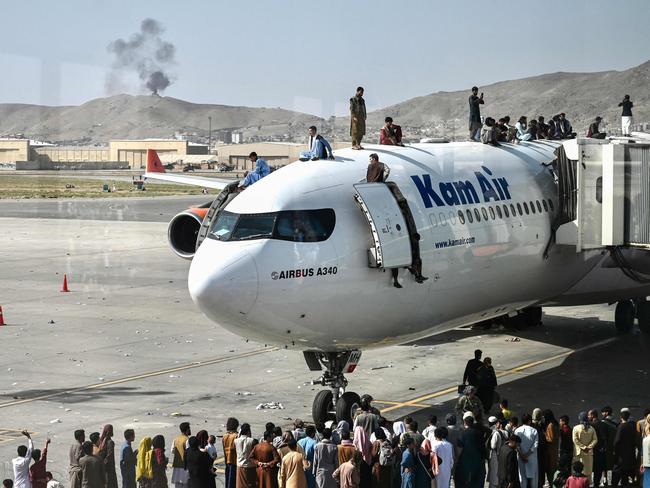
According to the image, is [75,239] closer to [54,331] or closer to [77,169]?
[54,331]

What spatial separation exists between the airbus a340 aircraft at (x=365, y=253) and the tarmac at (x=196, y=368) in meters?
2.30

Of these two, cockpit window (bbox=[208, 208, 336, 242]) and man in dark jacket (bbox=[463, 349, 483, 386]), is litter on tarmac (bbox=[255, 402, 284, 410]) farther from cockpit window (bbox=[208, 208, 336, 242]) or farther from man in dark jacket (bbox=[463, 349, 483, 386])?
cockpit window (bbox=[208, 208, 336, 242])

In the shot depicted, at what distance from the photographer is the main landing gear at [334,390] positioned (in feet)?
63.0

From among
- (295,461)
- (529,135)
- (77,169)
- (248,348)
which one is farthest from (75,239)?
(77,169)

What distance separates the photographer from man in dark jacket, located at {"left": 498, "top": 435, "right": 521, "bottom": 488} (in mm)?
16375

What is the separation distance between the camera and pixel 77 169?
393 feet

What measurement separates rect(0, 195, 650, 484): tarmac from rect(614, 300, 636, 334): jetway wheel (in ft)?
1.43

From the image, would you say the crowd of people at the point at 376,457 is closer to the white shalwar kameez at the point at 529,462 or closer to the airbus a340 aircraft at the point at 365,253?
the white shalwar kameez at the point at 529,462

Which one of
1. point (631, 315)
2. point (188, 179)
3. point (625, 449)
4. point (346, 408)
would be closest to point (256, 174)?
point (346, 408)

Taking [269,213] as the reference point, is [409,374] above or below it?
below

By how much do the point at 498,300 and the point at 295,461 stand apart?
9.20m

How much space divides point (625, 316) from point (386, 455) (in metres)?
17.2

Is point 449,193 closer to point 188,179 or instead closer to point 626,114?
point 626,114

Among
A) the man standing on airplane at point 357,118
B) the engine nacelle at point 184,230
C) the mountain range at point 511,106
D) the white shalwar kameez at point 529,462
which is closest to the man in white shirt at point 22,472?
the white shalwar kameez at point 529,462
